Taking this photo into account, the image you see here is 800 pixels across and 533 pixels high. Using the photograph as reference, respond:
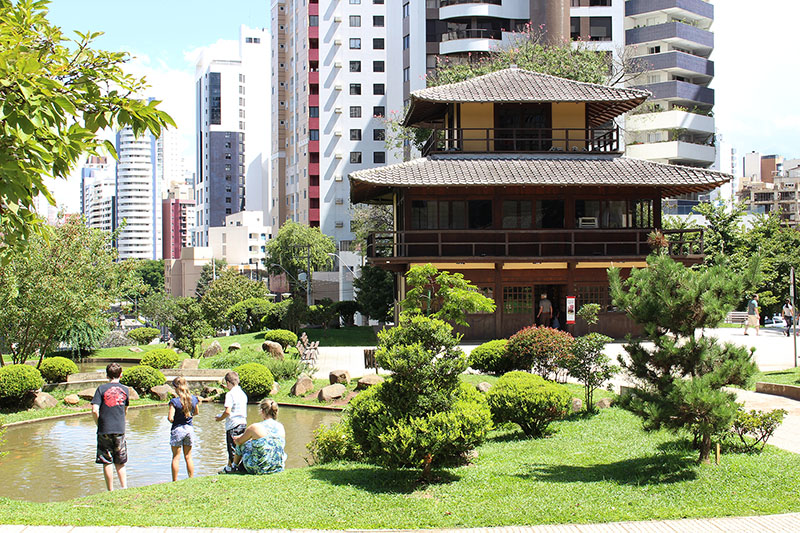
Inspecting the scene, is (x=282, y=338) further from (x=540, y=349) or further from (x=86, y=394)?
(x=540, y=349)

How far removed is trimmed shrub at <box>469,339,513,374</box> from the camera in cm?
2092

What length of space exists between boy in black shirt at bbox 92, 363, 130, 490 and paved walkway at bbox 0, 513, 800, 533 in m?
3.37

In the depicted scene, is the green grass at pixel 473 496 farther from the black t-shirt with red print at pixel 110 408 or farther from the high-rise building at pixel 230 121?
the high-rise building at pixel 230 121

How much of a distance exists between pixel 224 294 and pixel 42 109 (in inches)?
1347

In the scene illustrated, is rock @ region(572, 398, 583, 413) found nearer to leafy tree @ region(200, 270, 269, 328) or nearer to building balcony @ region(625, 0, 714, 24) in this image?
leafy tree @ region(200, 270, 269, 328)

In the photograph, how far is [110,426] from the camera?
1158 centimetres

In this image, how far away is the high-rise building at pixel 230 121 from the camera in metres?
154

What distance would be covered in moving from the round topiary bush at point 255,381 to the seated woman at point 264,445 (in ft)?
33.4

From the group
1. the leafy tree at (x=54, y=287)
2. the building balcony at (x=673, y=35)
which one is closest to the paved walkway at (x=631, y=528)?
the leafy tree at (x=54, y=287)

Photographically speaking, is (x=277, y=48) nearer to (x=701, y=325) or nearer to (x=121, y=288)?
(x=121, y=288)

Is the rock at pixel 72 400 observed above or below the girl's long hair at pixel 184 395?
below

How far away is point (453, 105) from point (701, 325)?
2471cm

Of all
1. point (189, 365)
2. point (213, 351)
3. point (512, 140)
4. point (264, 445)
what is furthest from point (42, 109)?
point (512, 140)

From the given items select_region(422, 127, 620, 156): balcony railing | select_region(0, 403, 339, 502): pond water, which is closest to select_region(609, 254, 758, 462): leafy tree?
select_region(0, 403, 339, 502): pond water
